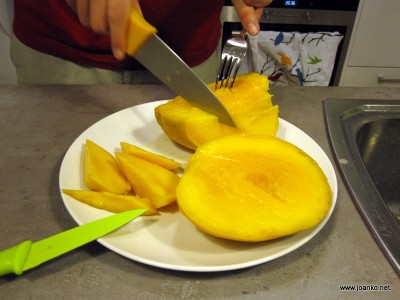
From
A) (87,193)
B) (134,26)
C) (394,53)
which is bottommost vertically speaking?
(394,53)

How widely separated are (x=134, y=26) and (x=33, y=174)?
1.11ft

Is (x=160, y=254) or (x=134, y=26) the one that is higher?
(x=134, y=26)

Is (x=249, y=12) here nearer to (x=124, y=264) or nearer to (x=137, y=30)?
(x=137, y=30)

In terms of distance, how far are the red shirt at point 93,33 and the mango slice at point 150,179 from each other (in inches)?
18.7

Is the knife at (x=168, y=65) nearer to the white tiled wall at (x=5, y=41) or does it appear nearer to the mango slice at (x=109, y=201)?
the mango slice at (x=109, y=201)

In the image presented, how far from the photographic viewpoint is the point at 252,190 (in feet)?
1.90

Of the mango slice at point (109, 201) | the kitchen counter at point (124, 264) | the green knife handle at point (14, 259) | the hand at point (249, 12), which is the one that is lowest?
the kitchen counter at point (124, 264)

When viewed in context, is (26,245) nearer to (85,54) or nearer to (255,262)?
(255,262)

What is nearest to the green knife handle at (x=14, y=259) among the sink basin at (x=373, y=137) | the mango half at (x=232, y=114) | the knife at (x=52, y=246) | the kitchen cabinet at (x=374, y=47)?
the knife at (x=52, y=246)

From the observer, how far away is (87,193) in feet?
2.03

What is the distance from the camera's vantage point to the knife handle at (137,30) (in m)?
0.63

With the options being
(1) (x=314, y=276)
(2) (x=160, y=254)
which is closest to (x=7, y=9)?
(2) (x=160, y=254)

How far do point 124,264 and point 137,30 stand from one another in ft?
1.19

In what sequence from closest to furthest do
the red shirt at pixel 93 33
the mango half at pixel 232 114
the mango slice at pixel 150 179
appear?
the mango slice at pixel 150 179
the mango half at pixel 232 114
the red shirt at pixel 93 33
